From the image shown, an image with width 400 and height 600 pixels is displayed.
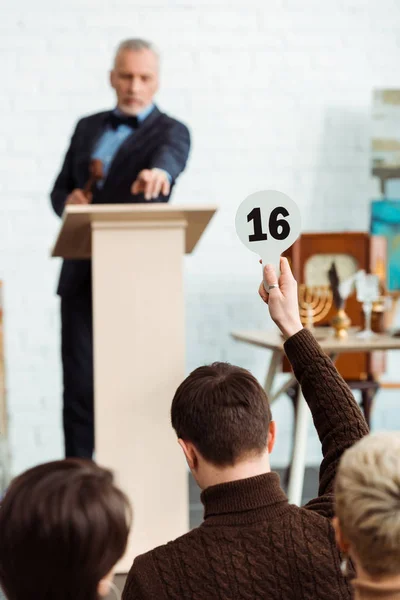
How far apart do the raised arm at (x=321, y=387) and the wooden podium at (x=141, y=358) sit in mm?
714

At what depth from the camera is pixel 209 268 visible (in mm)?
3770

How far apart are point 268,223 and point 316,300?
2.06 metres

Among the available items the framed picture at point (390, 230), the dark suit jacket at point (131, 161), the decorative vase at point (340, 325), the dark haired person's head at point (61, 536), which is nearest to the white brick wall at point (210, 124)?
the framed picture at point (390, 230)

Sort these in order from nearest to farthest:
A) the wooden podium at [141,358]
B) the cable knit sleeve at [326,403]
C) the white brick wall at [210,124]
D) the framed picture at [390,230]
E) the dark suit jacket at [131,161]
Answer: the cable knit sleeve at [326,403] → the wooden podium at [141,358] → the dark suit jacket at [131,161] → the white brick wall at [210,124] → the framed picture at [390,230]

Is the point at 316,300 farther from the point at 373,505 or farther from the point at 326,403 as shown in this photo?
the point at 373,505

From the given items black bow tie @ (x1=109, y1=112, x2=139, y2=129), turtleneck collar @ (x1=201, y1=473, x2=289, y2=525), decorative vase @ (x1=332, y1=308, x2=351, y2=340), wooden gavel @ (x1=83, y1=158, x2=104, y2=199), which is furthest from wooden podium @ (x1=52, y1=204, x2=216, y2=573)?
decorative vase @ (x1=332, y1=308, x2=351, y2=340)

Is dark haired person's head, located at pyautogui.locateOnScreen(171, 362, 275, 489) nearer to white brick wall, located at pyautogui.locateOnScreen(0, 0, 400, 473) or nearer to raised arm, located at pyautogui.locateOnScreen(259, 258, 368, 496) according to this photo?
raised arm, located at pyautogui.locateOnScreen(259, 258, 368, 496)

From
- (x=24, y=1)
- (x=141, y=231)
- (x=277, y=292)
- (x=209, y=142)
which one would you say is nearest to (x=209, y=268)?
(x=209, y=142)

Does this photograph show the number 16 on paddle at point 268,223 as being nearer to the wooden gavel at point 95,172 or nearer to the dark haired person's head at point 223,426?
the dark haired person's head at point 223,426

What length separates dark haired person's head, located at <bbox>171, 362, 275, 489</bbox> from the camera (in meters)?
1.03

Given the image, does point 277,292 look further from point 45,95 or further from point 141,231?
point 45,95

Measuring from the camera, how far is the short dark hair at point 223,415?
1031mm

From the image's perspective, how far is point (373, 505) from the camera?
0.68 metres

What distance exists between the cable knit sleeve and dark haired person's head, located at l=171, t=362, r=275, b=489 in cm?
9
